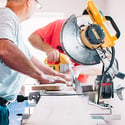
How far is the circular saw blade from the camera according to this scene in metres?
1.21

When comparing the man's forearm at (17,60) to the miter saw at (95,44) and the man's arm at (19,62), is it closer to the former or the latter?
the man's arm at (19,62)

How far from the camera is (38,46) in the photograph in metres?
1.98

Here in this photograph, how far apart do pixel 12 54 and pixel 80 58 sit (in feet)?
1.21

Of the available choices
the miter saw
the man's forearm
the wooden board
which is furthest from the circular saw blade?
the man's forearm

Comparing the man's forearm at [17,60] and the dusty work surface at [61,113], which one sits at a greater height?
the man's forearm at [17,60]

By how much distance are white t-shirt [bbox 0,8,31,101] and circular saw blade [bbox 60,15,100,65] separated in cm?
24

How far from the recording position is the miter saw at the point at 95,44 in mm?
1113

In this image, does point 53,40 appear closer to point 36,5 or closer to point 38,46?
point 38,46

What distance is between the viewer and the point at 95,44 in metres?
1.13

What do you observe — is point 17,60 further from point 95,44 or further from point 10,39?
point 95,44

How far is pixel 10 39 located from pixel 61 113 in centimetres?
41

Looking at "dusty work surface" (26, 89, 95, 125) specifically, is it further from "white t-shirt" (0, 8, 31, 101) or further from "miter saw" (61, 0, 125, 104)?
"white t-shirt" (0, 8, 31, 101)

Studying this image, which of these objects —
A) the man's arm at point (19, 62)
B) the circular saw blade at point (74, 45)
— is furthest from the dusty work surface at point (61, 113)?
the circular saw blade at point (74, 45)

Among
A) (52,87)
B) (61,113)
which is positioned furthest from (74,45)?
(61,113)
